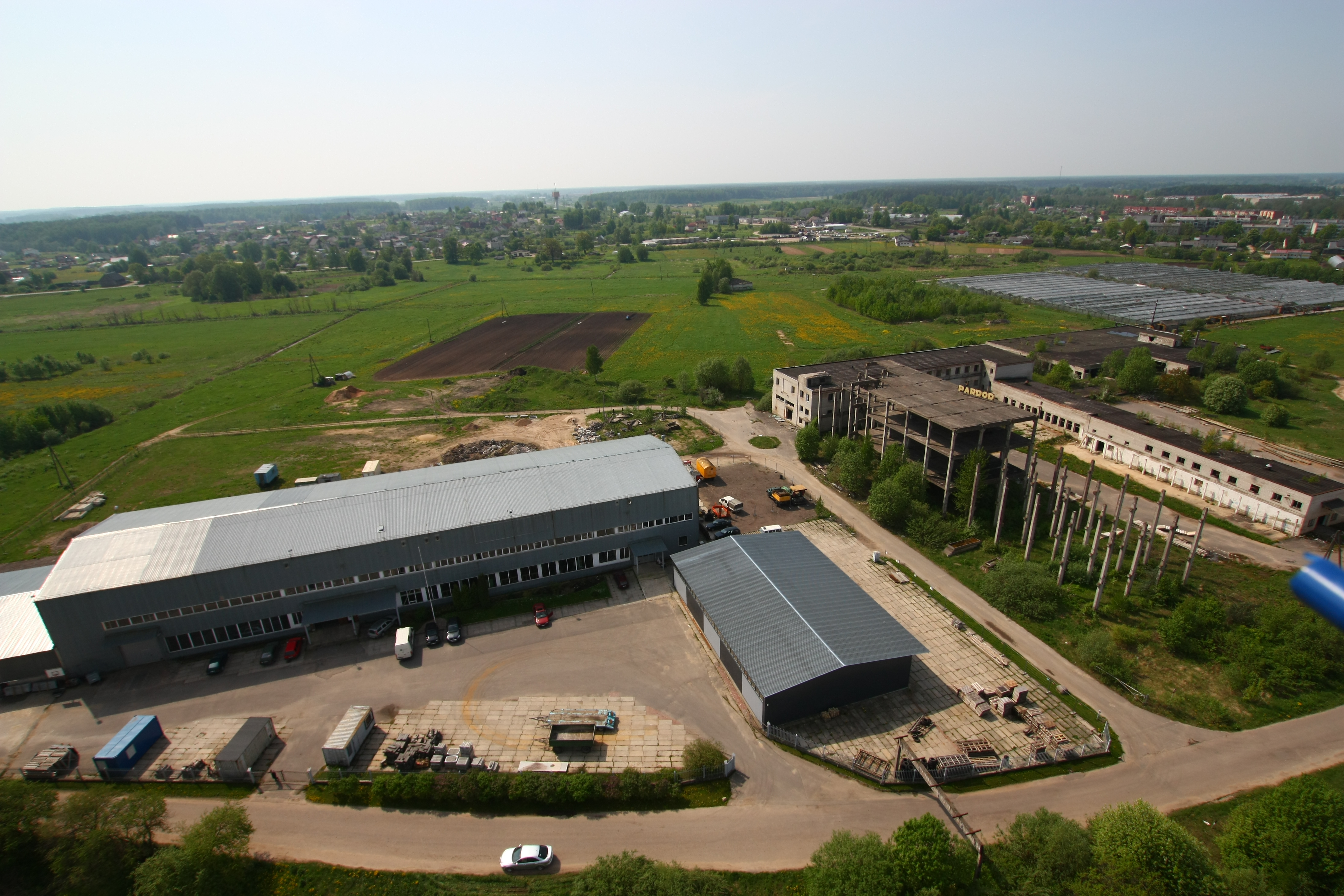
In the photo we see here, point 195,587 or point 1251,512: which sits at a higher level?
point 195,587

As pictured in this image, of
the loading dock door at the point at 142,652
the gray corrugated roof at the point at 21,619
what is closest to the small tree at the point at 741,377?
the loading dock door at the point at 142,652

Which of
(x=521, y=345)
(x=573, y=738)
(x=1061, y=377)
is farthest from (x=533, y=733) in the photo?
(x=521, y=345)

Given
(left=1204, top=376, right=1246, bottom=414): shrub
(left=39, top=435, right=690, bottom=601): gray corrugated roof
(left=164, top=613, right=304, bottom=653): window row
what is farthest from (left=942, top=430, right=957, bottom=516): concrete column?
(left=164, top=613, right=304, bottom=653): window row

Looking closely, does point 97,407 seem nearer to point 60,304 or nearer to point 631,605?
point 631,605

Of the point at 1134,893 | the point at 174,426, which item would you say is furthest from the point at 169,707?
the point at 174,426

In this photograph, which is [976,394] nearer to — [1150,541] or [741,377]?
[1150,541]

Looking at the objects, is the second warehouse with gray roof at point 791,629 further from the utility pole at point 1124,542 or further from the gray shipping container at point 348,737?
the gray shipping container at point 348,737

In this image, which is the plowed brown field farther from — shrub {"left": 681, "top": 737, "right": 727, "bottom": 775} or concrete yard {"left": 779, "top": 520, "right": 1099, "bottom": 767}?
shrub {"left": 681, "top": 737, "right": 727, "bottom": 775}
